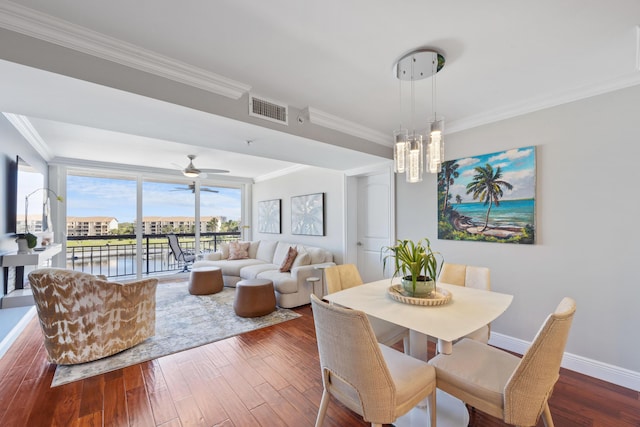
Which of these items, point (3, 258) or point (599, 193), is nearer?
point (599, 193)

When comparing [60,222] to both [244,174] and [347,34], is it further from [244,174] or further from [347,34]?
[347,34]

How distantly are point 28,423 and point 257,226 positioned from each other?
547 cm

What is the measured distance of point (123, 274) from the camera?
5.88 m

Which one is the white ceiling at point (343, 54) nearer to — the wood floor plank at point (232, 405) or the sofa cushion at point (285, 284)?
the sofa cushion at point (285, 284)

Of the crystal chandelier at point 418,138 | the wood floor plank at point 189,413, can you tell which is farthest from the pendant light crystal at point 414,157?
the wood floor plank at point 189,413

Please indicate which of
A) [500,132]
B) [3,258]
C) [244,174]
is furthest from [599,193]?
[244,174]

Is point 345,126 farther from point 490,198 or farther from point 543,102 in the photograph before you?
point 543,102

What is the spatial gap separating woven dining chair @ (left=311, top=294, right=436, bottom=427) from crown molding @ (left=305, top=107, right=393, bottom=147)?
2000 millimetres

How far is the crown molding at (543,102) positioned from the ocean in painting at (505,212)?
0.88 meters

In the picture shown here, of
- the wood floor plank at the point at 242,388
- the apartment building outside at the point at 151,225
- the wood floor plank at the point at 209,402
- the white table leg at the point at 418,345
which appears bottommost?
the wood floor plank at the point at 242,388

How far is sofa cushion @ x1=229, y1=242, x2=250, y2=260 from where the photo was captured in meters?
5.73

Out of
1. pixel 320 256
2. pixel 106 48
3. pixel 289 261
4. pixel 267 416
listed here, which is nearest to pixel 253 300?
pixel 289 261

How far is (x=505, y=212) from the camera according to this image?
8.70 ft

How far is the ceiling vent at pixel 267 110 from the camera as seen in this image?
2.31m
